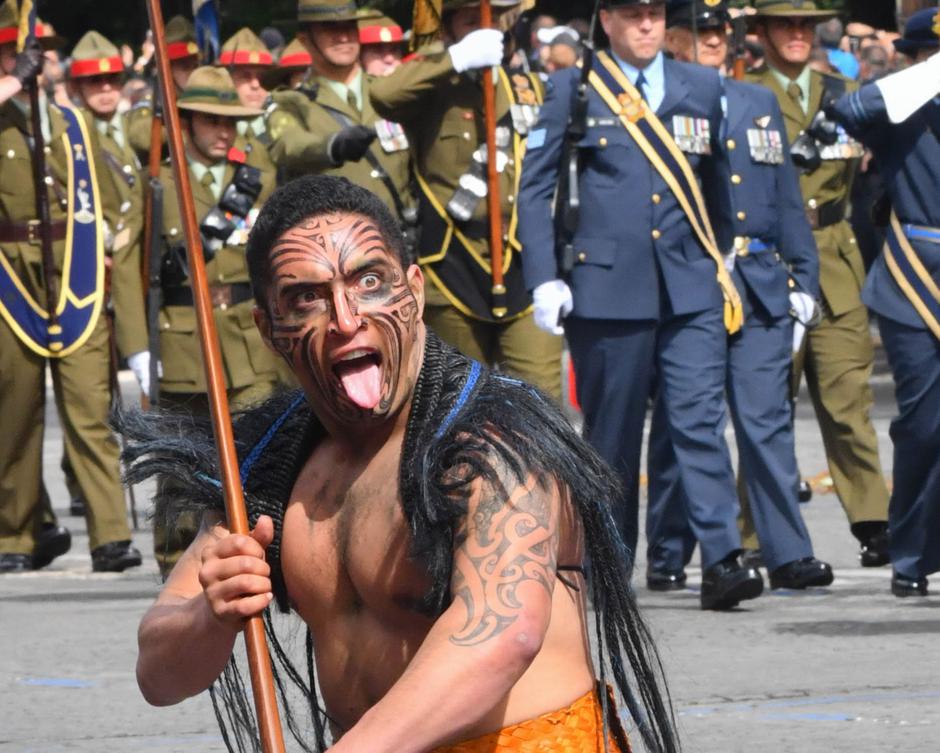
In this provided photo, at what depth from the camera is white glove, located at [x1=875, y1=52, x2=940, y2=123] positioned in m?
8.00

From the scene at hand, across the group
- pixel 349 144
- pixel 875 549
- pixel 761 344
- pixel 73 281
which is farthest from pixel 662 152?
pixel 73 281

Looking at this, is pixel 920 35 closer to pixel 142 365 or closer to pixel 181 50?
pixel 142 365

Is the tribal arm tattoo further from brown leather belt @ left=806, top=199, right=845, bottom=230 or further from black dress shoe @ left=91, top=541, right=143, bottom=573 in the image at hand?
brown leather belt @ left=806, top=199, right=845, bottom=230

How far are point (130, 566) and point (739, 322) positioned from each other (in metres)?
2.79

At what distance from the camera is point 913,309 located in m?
8.20

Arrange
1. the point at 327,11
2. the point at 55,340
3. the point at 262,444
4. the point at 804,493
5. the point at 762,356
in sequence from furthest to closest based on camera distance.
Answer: the point at 804,493
the point at 327,11
the point at 55,340
the point at 762,356
the point at 262,444

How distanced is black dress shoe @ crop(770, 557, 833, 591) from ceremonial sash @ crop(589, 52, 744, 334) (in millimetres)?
821

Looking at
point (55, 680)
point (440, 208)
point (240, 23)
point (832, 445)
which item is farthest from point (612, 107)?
point (240, 23)

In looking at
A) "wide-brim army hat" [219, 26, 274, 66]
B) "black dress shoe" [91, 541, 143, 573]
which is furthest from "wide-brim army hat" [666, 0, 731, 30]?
"wide-brim army hat" [219, 26, 274, 66]

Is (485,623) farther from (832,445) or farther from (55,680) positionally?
(832,445)

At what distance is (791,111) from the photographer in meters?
10.7

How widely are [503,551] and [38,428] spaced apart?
6.89m

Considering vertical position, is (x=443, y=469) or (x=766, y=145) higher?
(x=766, y=145)

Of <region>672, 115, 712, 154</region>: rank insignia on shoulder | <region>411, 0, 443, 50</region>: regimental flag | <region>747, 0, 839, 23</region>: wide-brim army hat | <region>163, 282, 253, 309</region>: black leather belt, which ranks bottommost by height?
<region>163, 282, 253, 309</region>: black leather belt
